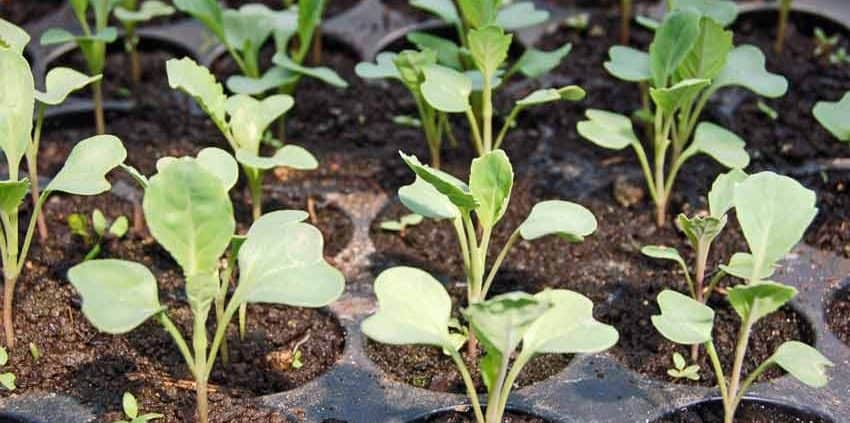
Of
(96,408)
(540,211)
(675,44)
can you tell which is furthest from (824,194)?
(96,408)

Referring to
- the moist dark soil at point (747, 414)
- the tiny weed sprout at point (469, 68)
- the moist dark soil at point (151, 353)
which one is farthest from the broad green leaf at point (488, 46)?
the moist dark soil at point (747, 414)

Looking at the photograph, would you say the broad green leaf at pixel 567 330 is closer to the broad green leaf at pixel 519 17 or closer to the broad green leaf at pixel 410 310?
the broad green leaf at pixel 410 310

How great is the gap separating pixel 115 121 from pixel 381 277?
988mm

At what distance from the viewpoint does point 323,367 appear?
58.4 inches

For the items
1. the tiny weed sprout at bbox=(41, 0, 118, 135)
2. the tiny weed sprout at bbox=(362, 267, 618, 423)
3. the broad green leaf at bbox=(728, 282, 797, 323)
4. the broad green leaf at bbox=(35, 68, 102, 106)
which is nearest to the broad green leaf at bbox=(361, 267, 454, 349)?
the tiny weed sprout at bbox=(362, 267, 618, 423)

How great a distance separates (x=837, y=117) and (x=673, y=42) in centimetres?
23

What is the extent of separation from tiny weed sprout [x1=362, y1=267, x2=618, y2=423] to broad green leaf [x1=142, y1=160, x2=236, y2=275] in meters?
0.16

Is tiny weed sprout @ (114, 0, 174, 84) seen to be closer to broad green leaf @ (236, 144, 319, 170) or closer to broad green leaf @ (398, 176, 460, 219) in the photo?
broad green leaf @ (236, 144, 319, 170)

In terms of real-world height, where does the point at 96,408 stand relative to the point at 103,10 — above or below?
below

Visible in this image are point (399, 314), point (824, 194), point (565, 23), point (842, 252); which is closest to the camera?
point (399, 314)

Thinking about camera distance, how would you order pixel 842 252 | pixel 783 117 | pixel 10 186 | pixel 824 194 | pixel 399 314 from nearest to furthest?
pixel 399 314
pixel 10 186
pixel 842 252
pixel 824 194
pixel 783 117

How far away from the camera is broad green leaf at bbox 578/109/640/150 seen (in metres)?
1.63

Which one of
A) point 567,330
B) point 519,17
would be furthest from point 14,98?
point 519,17

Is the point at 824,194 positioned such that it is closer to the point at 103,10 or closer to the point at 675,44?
the point at 675,44
